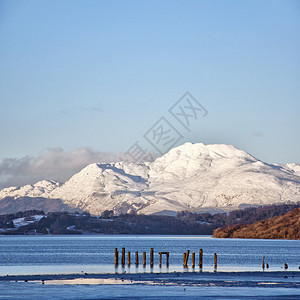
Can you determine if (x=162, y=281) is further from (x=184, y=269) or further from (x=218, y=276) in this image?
(x=184, y=269)

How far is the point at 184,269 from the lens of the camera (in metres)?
107

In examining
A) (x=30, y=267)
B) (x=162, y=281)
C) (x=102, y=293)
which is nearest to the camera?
(x=102, y=293)

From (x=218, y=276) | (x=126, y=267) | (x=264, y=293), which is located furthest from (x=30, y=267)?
(x=264, y=293)

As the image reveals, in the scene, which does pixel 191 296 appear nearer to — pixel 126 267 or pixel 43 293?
pixel 43 293

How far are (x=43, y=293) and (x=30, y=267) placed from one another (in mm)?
47983

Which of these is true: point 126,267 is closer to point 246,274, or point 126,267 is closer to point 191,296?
point 246,274

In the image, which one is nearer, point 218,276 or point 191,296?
point 191,296

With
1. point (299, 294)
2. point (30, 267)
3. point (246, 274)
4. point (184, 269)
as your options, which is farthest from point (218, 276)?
point (30, 267)

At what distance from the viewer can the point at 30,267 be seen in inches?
4562

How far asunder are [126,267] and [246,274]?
21.6 metres

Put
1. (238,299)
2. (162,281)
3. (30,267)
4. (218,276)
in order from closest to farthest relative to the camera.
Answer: (238,299)
(162,281)
(218,276)
(30,267)

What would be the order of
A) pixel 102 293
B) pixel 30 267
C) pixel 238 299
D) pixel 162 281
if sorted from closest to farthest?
1. pixel 238 299
2. pixel 102 293
3. pixel 162 281
4. pixel 30 267

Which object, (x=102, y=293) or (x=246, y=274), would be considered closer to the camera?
(x=102, y=293)

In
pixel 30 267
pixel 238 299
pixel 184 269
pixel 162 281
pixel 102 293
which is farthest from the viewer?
pixel 30 267
